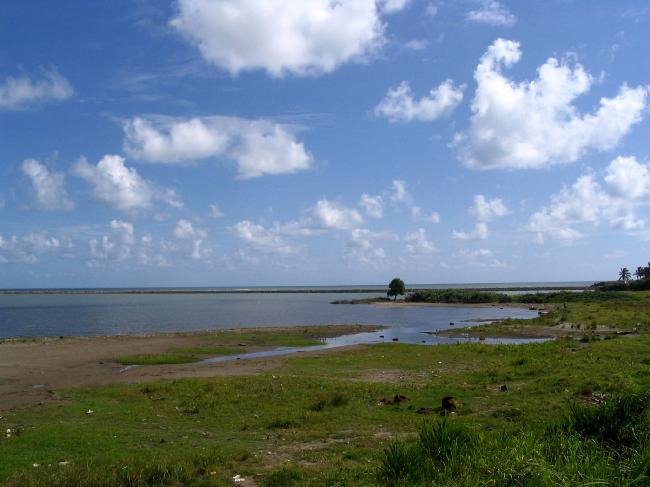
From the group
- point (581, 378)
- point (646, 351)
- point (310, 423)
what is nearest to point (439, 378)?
point (581, 378)

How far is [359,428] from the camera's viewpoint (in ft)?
52.1

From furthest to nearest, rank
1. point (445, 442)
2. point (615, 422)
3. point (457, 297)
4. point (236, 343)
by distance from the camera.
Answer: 1. point (457, 297)
2. point (236, 343)
3. point (615, 422)
4. point (445, 442)

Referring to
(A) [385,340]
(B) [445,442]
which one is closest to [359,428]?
(B) [445,442]

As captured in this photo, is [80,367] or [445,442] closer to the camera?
[445,442]

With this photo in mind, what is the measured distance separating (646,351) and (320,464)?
77.0ft

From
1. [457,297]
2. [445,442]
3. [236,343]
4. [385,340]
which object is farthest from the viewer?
[457,297]

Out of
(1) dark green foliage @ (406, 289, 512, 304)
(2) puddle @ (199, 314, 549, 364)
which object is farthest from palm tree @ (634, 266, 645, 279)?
(2) puddle @ (199, 314, 549, 364)

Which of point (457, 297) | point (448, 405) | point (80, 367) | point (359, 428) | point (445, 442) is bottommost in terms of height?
point (80, 367)

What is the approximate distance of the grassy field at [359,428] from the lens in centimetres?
888

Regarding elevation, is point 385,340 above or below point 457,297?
below

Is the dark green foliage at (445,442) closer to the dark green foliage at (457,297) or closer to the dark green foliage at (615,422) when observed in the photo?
the dark green foliage at (615,422)

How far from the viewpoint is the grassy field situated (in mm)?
8883

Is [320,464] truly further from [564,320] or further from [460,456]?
[564,320]

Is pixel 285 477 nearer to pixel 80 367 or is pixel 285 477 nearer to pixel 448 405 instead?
pixel 448 405
